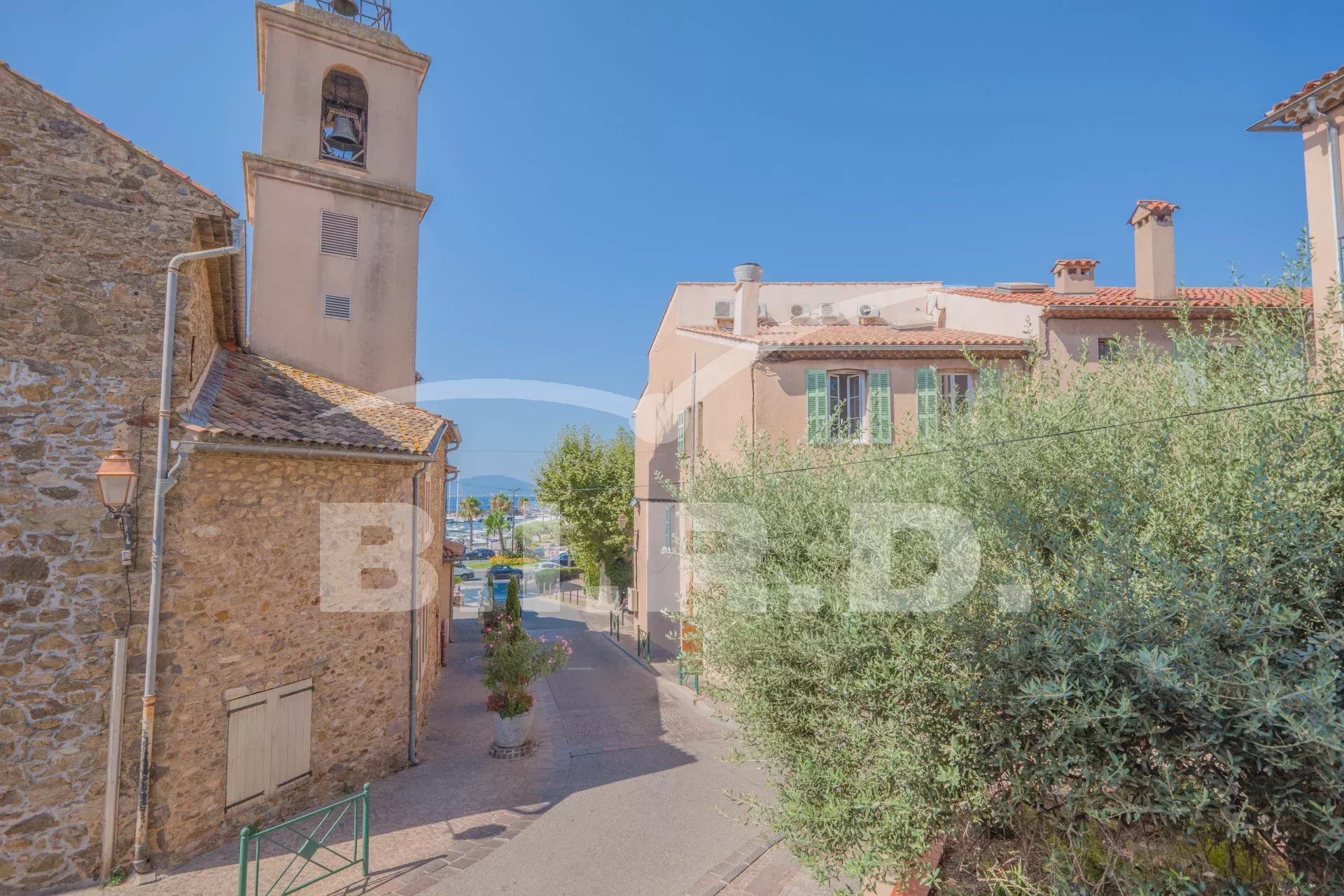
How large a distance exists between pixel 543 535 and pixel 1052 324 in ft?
312

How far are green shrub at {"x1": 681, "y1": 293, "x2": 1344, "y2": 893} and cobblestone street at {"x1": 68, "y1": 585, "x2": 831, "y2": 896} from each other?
2034mm

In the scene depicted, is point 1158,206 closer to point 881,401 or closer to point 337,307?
point 881,401

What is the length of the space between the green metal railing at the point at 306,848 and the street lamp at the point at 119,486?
10.7ft

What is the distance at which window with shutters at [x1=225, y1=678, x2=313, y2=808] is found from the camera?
7.97m

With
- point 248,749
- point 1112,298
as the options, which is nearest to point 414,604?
point 248,749

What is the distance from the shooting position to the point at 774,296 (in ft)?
79.3

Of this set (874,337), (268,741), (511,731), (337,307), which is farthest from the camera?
(874,337)

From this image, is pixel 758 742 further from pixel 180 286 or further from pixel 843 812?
pixel 180 286

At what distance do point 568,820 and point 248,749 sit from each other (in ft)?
13.2

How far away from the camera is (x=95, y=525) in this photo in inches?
280

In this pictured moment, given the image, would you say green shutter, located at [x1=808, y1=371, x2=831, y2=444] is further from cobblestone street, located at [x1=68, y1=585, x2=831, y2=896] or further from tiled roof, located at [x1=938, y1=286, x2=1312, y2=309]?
cobblestone street, located at [x1=68, y1=585, x2=831, y2=896]

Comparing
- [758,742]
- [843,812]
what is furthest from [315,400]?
[843,812]

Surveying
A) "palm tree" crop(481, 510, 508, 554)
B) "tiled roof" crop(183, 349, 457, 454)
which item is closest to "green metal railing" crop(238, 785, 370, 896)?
"tiled roof" crop(183, 349, 457, 454)

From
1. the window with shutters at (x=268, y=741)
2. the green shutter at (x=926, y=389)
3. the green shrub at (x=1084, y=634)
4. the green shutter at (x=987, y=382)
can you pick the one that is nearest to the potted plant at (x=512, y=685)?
the window with shutters at (x=268, y=741)
